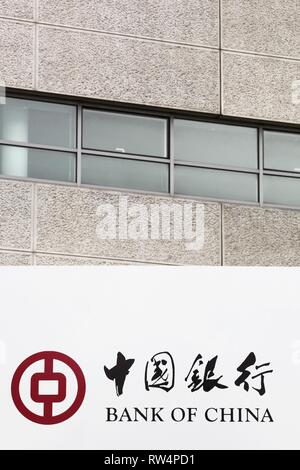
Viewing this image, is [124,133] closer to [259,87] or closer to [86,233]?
[86,233]

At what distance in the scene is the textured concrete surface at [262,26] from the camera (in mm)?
12172

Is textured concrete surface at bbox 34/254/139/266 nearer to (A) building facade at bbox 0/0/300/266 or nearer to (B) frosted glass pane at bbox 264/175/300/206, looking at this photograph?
Result: (A) building facade at bbox 0/0/300/266

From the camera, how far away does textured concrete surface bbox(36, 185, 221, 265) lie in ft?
36.4

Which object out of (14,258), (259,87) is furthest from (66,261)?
(259,87)

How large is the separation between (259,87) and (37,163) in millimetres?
2697

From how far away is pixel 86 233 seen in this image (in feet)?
36.7

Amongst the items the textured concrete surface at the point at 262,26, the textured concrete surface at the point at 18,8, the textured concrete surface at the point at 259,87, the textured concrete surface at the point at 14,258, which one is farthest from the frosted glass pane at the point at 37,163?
the textured concrete surface at the point at 262,26

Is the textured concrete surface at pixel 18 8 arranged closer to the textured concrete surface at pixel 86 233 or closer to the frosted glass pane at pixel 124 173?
the frosted glass pane at pixel 124 173

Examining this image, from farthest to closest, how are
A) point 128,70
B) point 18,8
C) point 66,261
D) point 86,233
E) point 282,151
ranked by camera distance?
point 282,151, point 128,70, point 18,8, point 86,233, point 66,261

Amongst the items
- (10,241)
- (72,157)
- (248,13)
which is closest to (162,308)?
(10,241)

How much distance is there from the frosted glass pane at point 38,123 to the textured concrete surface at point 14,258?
1.28m

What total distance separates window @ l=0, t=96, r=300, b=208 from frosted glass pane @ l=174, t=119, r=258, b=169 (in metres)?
0.01
